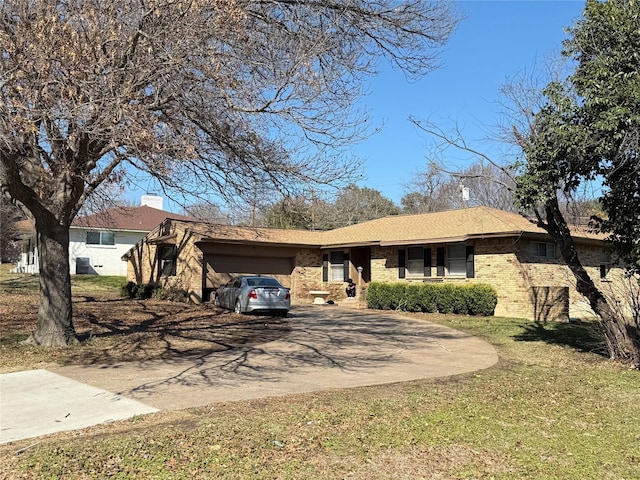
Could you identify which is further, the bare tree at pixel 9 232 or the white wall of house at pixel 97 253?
the bare tree at pixel 9 232

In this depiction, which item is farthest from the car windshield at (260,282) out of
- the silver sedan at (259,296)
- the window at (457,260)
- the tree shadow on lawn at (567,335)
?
the tree shadow on lawn at (567,335)

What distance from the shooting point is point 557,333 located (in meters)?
15.9

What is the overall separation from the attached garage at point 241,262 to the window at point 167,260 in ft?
6.84

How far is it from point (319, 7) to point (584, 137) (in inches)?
214

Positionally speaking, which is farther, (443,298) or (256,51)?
(443,298)

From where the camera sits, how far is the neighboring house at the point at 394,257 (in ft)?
67.0

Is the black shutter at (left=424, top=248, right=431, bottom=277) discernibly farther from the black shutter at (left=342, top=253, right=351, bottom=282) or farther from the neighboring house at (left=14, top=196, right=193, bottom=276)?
the neighboring house at (left=14, top=196, right=193, bottom=276)

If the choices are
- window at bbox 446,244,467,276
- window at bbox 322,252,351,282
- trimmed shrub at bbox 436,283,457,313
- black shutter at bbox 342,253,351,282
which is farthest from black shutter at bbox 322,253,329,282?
trimmed shrub at bbox 436,283,457,313

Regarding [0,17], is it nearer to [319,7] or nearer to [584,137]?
[319,7]

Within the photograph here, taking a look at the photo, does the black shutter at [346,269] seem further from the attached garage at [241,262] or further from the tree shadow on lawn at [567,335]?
the tree shadow on lawn at [567,335]

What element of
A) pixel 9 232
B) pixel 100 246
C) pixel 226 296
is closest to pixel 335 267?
pixel 226 296

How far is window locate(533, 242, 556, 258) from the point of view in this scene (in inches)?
837

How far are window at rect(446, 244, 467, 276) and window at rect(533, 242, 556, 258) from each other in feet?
8.63

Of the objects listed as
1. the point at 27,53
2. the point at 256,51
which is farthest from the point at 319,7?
the point at 27,53
